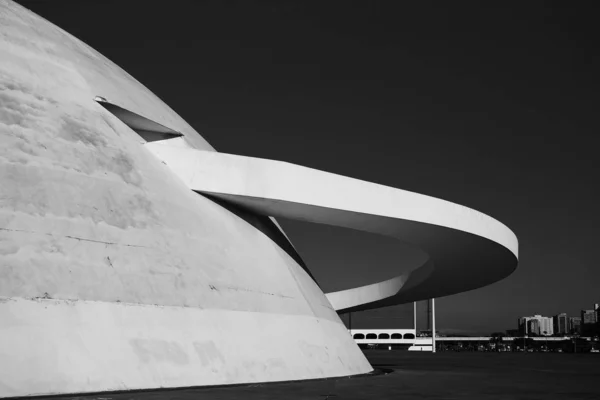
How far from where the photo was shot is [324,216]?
18.7m

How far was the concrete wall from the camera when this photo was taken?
1070 centimetres

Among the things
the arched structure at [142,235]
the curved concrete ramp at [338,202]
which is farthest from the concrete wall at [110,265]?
the curved concrete ramp at [338,202]

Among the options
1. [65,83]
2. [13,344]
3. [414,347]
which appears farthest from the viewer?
[414,347]

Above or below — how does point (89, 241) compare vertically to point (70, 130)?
below

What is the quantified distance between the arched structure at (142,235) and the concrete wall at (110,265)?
3 centimetres

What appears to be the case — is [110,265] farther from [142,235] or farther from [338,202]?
[338,202]

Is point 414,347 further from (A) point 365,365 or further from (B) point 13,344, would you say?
(B) point 13,344

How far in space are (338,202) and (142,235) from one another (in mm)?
5993

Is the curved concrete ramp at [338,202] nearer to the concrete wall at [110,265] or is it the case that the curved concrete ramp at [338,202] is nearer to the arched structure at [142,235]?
the arched structure at [142,235]

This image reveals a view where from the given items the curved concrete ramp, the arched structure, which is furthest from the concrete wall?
the curved concrete ramp

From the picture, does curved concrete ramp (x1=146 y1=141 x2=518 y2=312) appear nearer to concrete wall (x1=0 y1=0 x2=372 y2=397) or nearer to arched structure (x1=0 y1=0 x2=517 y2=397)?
arched structure (x1=0 y1=0 x2=517 y2=397)

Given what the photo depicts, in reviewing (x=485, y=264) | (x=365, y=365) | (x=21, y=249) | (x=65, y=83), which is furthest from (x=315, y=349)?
(x=485, y=264)

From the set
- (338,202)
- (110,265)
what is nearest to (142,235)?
(110,265)

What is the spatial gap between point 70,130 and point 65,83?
1927 millimetres
